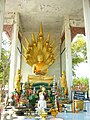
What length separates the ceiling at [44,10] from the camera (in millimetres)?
6539

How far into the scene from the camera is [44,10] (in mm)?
7191

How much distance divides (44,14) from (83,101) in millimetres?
4234

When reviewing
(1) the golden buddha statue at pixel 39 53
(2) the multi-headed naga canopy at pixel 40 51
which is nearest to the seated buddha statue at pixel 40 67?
(1) the golden buddha statue at pixel 39 53

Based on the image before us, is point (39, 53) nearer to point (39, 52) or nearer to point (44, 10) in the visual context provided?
point (39, 52)

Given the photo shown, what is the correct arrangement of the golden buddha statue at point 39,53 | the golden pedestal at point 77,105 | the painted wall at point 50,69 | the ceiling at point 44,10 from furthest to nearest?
the painted wall at point 50,69 → the golden buddha statue at point 39,53 → the ceiling at point 44,10 → the golden pedestal at point 77,105

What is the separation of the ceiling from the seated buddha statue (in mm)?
1640

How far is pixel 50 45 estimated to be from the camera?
26.5 ft

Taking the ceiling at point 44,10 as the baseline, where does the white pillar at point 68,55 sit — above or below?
below

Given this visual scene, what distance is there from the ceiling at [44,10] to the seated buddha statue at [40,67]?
5.38 ft

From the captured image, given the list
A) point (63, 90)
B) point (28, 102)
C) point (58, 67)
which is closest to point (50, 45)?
point (58, 67)

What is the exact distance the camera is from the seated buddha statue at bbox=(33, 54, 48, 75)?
766 centimetres

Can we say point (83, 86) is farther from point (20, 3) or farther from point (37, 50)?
point (20, 3)

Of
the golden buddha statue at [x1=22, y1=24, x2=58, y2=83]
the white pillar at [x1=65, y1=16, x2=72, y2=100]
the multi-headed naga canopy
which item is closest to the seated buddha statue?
the golden buddha statue at [x1=22, y1=24, x2=58, y2=83]

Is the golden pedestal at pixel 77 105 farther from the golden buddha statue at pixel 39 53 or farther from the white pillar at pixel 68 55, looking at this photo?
the golden buddha statue at pixel 39 53
